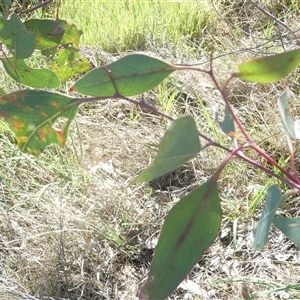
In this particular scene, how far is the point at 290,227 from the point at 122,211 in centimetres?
133

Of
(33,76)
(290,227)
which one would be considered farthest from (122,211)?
(290,227)

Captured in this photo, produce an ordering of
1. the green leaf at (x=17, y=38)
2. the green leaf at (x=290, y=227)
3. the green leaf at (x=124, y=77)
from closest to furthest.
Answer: the green leaf at (x=124, y=77) < the green leaf at (x=290, y=227) < the green leaf at (x=17, y=38)

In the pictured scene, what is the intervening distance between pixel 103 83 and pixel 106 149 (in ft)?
6.01

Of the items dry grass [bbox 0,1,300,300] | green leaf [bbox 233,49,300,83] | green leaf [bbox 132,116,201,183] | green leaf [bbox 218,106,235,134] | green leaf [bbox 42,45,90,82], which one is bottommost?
dry grass [bbox 0,1,300,300]

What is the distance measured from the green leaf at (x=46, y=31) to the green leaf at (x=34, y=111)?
47 cm

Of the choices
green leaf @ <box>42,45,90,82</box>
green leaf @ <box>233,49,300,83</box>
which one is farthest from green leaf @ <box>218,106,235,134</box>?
green leaf @ <box>42,45,90,82</box>

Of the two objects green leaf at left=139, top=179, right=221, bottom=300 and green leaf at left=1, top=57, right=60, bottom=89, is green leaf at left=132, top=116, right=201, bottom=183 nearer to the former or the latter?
green leaf at left=139, top=179, right=221, bottom=300

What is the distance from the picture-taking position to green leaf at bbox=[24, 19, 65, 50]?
44.1 inches

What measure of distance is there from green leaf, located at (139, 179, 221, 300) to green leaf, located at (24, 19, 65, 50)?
635mm

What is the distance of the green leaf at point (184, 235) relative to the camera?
597 millimetres

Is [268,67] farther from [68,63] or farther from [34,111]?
[68,63]

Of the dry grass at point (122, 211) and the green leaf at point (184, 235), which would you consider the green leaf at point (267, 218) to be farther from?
the dry grass at point (122, 211)

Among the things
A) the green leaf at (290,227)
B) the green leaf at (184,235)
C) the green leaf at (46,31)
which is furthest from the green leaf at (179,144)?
the green leaf at (46,31)

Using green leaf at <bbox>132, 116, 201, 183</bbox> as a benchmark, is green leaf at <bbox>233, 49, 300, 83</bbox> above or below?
above
